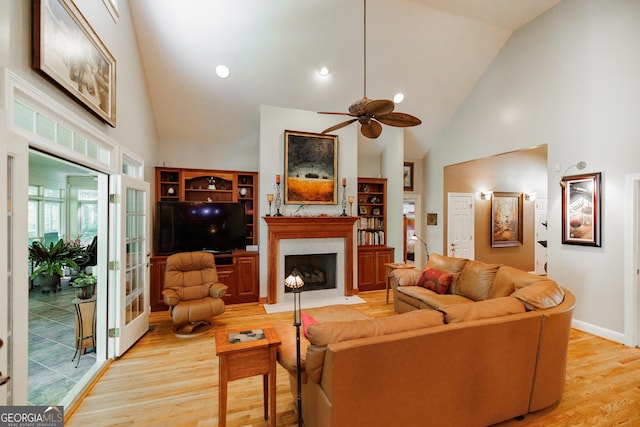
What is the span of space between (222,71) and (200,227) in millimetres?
2570

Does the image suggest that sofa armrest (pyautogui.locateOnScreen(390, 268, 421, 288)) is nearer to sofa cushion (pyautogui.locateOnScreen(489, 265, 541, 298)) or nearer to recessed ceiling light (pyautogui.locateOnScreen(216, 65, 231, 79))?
sofa cushion (pyautogui.locateOnScreen(489, 265, 541, 298))

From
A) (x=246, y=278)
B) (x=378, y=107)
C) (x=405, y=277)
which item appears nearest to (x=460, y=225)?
(x=405, y=277)

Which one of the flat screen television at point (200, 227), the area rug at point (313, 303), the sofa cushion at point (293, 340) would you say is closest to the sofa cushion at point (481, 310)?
the sofa cushion at point (293, 340)

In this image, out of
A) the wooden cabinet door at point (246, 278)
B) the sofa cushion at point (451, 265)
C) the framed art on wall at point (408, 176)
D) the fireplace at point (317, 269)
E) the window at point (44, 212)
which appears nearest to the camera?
the sofa cushion at point (451, 265)

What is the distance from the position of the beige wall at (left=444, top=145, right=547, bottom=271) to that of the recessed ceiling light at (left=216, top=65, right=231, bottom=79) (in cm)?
495

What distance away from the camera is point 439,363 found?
5.53ft

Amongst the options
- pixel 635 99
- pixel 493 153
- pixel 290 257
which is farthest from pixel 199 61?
pixel 635 99

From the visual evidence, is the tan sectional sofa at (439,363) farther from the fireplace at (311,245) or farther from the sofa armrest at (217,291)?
the fireplace at (311,245)

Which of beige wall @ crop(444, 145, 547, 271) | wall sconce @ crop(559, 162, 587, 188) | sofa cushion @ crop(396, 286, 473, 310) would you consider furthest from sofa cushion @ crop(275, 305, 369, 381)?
beige wall @ crop(444, 145, 547, 271)

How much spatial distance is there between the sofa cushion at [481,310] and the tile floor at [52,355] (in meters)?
3.26

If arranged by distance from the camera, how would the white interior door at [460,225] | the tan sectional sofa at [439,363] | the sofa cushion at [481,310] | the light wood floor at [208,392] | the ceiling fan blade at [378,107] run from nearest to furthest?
1. the tan sectional sofa at [439,363]
2. the sofa cushion at [481,310]
3. the light wood floor at [208,392]
4. the ceiling fan blade at [378,107]
5. the white interior door at [460,225]

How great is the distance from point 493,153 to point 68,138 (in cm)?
605

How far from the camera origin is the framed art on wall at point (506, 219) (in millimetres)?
6527

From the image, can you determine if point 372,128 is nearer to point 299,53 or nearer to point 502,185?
point 299,53
